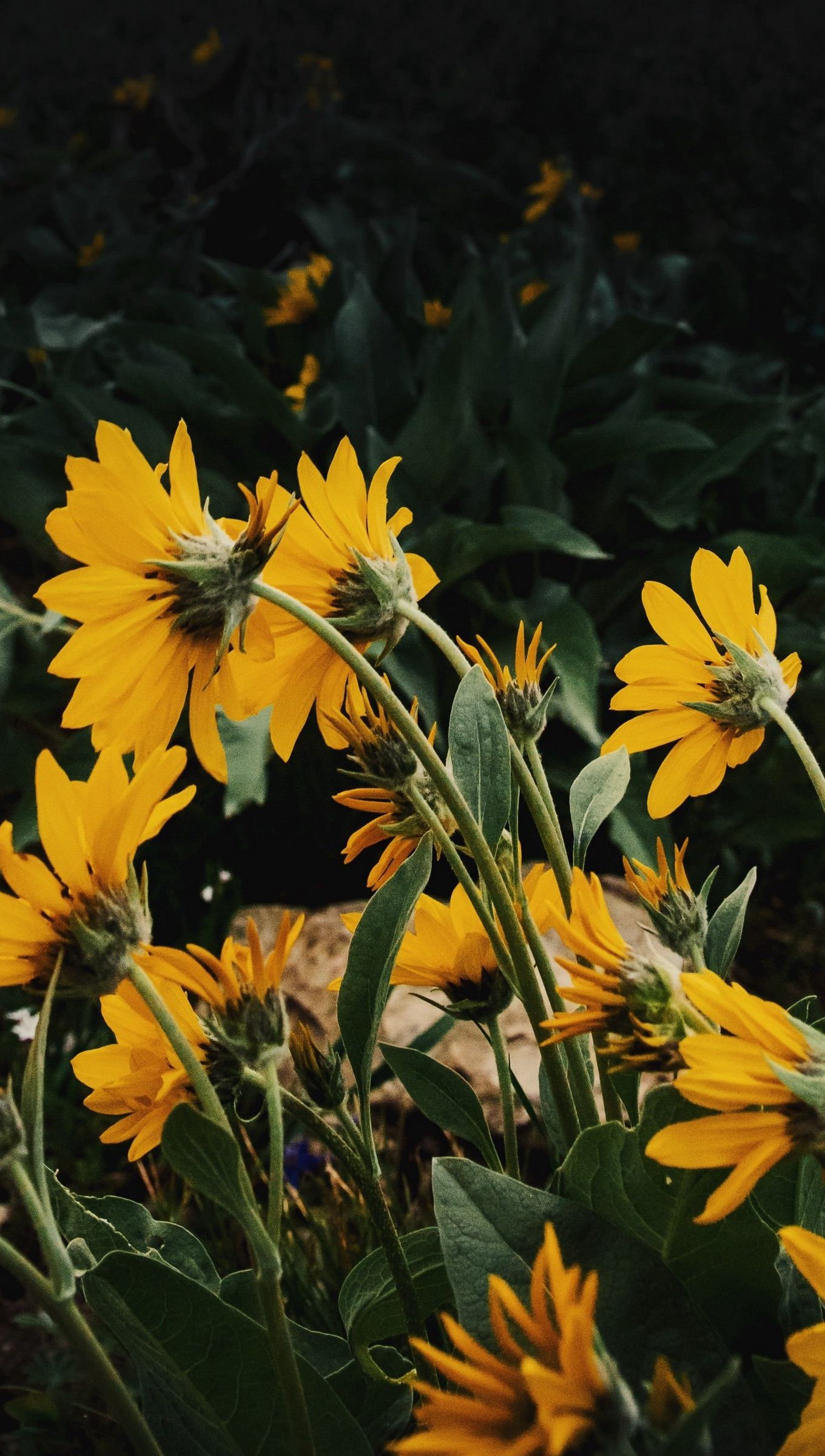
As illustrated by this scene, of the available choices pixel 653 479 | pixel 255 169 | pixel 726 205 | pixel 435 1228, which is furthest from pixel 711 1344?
pixel 255 169

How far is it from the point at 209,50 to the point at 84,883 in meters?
5.13

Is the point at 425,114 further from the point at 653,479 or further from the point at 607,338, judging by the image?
the point at 653,479

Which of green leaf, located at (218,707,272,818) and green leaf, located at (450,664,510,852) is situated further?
green leaf, located at (218,707,272,818)

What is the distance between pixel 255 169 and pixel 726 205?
1668 millimetres

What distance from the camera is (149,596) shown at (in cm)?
42

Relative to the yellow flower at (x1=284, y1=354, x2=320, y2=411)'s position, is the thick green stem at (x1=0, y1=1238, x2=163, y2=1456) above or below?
below

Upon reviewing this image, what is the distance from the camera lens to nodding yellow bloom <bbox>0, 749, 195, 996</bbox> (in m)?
0.39

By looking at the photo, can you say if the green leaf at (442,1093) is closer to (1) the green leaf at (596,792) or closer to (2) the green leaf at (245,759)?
(1) the green leaf at (596,792)

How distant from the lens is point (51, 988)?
360 mm

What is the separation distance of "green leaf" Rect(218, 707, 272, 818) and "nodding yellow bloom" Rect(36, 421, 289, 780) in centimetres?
93

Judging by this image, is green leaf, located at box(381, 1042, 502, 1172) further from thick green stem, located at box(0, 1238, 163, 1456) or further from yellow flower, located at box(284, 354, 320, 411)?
yellow flower, located at box(284, 354, 320, 411)

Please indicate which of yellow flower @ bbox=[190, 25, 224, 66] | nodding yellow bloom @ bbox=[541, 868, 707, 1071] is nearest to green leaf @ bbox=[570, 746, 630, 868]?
nodding yellow bloom @ bbox=[541, 868, 707, 1071]

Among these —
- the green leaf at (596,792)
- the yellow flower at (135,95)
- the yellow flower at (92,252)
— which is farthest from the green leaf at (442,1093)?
the yellow flower at (135,95)

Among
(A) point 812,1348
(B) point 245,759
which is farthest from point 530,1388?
(B) point 245,759
